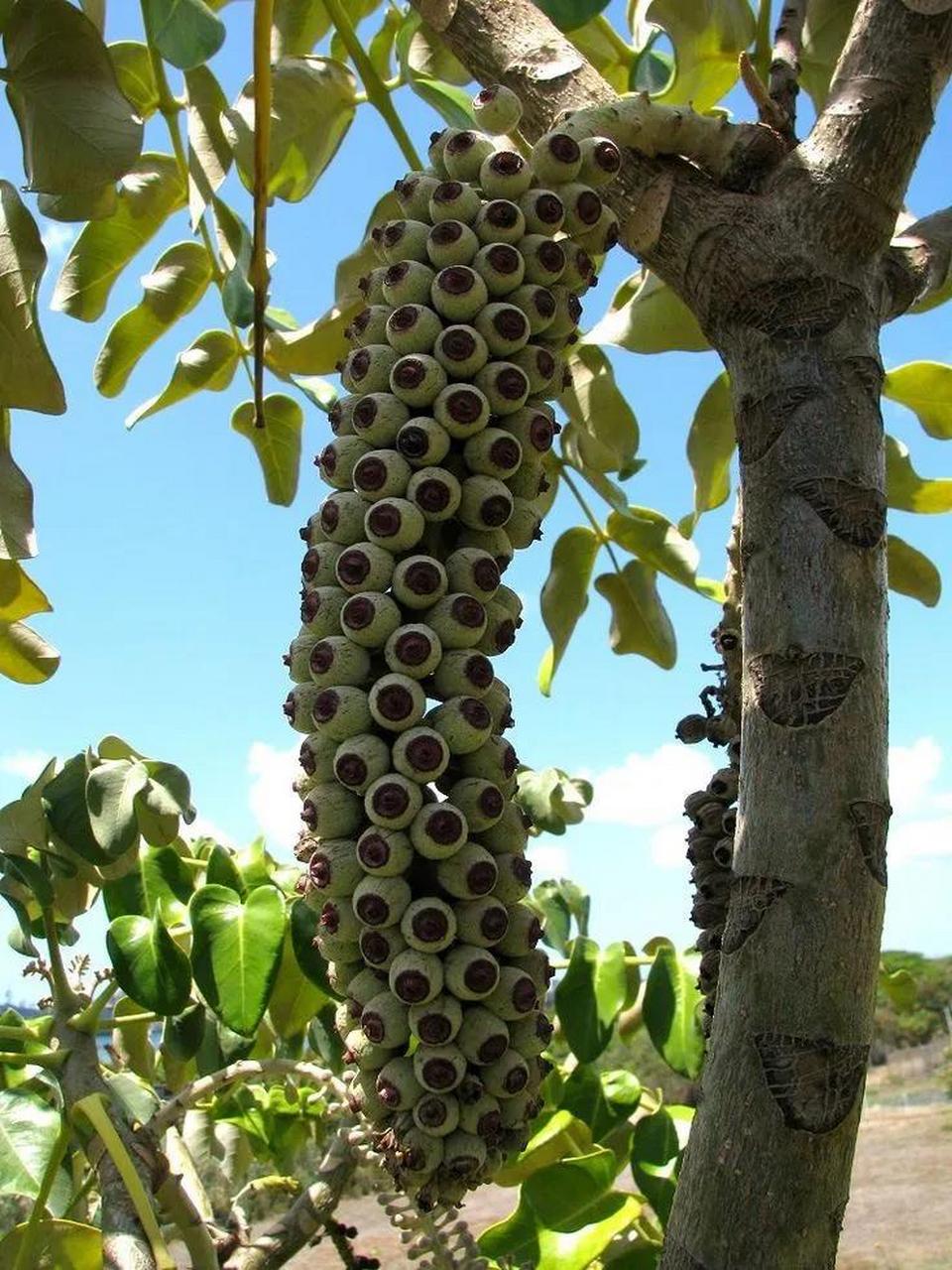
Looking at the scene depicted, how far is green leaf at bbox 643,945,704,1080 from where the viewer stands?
1377mm

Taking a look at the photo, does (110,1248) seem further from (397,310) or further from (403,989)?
(397,310)

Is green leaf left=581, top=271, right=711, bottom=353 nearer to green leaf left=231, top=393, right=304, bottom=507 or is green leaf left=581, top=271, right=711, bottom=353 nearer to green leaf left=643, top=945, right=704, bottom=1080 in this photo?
green leaf left=231, top=393, right=304, bottom=507

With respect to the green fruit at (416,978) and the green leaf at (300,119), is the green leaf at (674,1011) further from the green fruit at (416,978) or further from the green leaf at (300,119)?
the green leaf at (300,119)

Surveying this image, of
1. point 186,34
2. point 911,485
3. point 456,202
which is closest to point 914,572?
point 911,485

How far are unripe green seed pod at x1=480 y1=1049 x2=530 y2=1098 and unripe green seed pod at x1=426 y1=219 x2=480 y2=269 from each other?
0.52m

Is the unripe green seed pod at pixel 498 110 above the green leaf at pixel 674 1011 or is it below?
above

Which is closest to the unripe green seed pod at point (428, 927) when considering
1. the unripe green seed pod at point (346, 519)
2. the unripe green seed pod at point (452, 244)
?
the unripe green seed pod at point (346, 519)

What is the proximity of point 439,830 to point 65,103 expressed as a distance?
66cm

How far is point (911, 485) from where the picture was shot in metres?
1.54

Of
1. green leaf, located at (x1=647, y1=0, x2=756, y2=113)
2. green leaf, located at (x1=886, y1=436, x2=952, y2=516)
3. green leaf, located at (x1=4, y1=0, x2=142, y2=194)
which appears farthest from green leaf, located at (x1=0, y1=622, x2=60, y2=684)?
green leaf, located at (x1=886, y1=436, x2=952, y2=516)

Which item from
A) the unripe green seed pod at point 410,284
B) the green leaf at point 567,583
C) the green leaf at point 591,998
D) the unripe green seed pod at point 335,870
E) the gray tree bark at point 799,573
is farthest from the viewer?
the green leaf at point 567,583

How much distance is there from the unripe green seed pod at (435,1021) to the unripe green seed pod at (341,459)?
34cm

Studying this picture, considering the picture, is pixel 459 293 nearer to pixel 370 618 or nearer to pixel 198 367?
pixel 370 618

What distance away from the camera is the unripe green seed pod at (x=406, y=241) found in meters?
0.87
